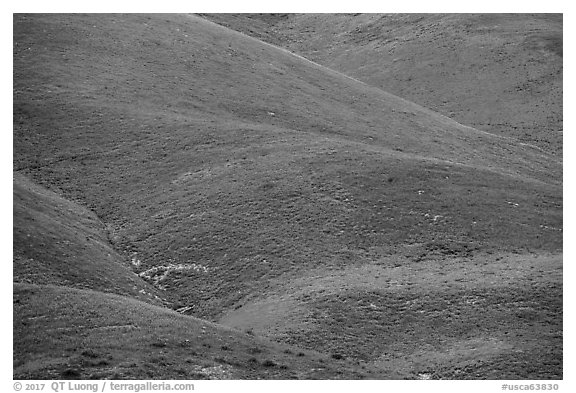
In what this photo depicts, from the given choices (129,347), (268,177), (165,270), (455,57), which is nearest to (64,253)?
(165,270)

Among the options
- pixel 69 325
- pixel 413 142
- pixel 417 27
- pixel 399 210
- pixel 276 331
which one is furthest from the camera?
pixel 417 27

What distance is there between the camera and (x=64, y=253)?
185 feet

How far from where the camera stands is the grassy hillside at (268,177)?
5541 centimetres

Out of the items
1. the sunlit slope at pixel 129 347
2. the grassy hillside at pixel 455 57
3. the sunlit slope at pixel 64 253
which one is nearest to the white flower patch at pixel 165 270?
the sunlit slope at pixel 64 253

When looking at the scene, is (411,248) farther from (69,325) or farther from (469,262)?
(69,325)

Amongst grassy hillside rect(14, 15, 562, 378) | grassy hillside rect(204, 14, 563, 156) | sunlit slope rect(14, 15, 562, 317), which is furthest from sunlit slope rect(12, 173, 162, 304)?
grassy hillside rect(204, 14, 563, 156)

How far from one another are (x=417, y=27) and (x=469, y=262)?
77.0 metres

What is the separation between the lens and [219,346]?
43438mm

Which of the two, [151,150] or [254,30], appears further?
[254,30]

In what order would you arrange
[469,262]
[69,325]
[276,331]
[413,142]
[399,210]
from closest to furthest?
[69,325], [276,331], [469,262], [399,210], [413,142]

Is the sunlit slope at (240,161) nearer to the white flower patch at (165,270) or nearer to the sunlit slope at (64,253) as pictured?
the white flower patch at (165,270)

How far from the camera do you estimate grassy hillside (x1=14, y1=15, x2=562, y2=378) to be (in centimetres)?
5541

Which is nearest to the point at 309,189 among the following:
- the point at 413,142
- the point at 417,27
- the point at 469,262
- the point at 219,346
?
the point at 469,262

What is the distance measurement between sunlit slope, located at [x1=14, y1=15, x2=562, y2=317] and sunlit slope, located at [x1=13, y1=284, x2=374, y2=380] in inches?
397
